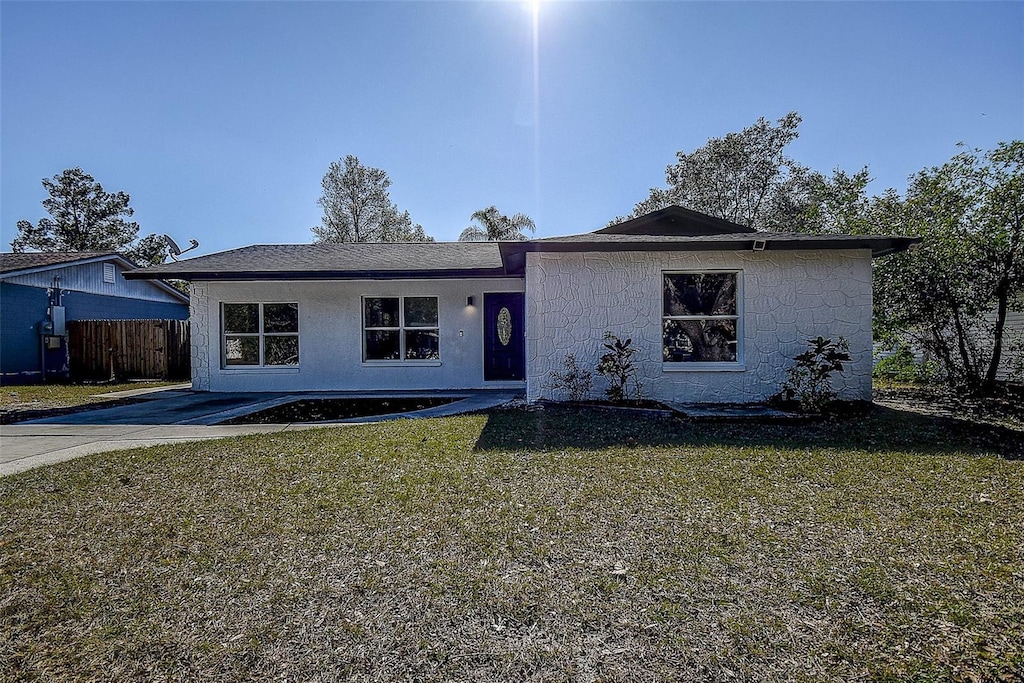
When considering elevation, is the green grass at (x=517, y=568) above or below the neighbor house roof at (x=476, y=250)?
below

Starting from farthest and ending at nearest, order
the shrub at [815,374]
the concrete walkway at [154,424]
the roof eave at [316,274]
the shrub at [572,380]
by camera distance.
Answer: the roof eave at [316,274]
the shrub at [572,380]
the shrub at [815,374]
the concrete walkway at [154,424]

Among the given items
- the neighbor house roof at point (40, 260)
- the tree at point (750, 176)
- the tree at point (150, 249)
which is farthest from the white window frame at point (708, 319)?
the tree at point (150, 249)

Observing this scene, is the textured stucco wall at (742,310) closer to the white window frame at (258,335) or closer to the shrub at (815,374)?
the shrub at (815,374)

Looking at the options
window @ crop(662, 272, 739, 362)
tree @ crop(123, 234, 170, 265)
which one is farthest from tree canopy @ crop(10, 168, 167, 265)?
window @ crop(662, 272, 739, 362)

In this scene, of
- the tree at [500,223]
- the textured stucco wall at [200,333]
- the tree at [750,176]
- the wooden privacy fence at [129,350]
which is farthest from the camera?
the tree at [750,176]

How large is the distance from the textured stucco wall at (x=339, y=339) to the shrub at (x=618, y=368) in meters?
3.49

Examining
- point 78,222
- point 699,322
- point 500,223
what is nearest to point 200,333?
point 699,322

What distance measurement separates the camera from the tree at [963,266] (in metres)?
9.25

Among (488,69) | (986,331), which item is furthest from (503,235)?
(986,331)

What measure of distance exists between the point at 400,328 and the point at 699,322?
6435mm

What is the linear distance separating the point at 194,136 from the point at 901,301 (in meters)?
18.3

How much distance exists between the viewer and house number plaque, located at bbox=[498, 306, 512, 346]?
11305 millimetres

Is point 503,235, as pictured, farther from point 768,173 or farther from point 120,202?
point 120,202

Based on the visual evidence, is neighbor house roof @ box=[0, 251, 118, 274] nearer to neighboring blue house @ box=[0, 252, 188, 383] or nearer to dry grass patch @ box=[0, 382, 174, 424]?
neighboring blue house @ box=[0, 252, 188, 383]
